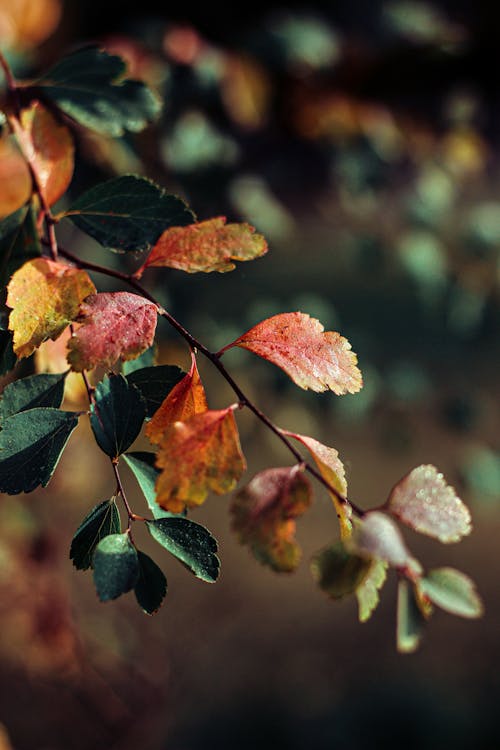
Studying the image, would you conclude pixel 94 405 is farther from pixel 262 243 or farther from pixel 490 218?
pixel 490 218

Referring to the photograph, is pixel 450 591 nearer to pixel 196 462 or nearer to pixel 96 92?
pixel 196 462

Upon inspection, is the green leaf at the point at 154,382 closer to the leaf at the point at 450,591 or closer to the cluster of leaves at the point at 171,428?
the cluster of leaves at the point at 171,428

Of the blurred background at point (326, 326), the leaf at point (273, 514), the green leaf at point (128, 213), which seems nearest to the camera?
the leaf at point (273, 514)

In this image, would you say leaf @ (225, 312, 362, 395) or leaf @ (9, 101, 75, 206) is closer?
leaf @ (225, 312, 362, 395)

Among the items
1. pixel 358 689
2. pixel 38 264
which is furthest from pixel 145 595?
pixel 358 689

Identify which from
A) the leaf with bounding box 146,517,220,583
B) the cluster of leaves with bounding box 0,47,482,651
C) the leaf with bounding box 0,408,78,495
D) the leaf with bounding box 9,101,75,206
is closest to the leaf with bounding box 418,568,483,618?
the cluster of leaves with bounding box 0,47,482,651

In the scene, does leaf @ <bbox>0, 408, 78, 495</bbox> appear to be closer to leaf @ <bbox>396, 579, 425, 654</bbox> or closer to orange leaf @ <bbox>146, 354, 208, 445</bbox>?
orange leaf @ <bbox>146, 354, 208, 445</bbox>

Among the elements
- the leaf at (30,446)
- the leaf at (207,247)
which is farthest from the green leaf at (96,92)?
the leaf at (30,446)

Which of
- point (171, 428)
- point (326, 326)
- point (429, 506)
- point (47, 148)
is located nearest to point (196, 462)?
point (171, 428)
